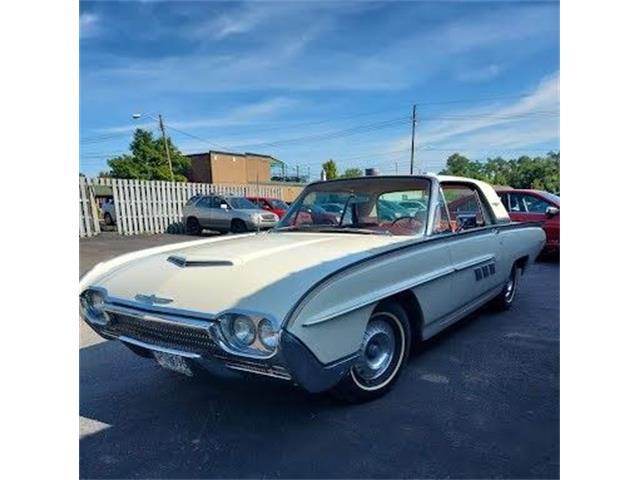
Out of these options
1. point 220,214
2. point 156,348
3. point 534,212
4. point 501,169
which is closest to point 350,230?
point 156,348

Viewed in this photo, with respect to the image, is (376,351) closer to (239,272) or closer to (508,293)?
(239,272)

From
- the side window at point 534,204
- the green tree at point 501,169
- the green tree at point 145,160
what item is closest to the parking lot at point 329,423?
the side window at point 534,204

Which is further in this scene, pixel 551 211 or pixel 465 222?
pixel 551 211

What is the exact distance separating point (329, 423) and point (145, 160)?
50373 mm

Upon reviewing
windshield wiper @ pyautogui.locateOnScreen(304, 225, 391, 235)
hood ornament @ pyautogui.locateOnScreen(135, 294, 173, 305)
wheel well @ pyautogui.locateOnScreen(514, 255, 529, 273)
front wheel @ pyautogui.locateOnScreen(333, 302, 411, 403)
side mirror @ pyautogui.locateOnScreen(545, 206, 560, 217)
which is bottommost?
front wheel @ pyautogui.locateOnScreen(333, 302, 411, 403)

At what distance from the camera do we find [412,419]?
283 centimetres

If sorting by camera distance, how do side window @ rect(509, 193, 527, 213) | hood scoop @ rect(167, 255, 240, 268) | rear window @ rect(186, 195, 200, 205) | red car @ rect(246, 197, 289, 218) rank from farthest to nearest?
1. red car @ rect(246, 197, 289, 218)
2. rear window @ rect(186, 195, 200, 205)
3. side window @ rect(509, 193, 527, 213)
4. hood scoop @ rect(167, 255, 240, 268)

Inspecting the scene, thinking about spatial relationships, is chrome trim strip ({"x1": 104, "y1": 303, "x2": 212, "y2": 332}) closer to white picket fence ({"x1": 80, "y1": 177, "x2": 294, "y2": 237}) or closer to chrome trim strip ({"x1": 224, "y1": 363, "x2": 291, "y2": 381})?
chrome trim strip ({"x1": 224, "y1": 363, "x2": 291, "y2": 381})

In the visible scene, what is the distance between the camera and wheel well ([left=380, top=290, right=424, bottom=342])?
3.15 m

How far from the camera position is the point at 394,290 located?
2.92 meters

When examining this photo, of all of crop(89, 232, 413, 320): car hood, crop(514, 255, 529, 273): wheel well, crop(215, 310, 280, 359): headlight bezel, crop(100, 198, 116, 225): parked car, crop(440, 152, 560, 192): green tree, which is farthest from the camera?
crop(440, 152, 560, 192): green tree

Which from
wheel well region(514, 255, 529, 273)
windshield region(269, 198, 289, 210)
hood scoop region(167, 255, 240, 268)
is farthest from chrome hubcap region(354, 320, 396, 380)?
windshield region(269, 198, 289, 210)

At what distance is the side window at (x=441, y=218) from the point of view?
374 centimetres
